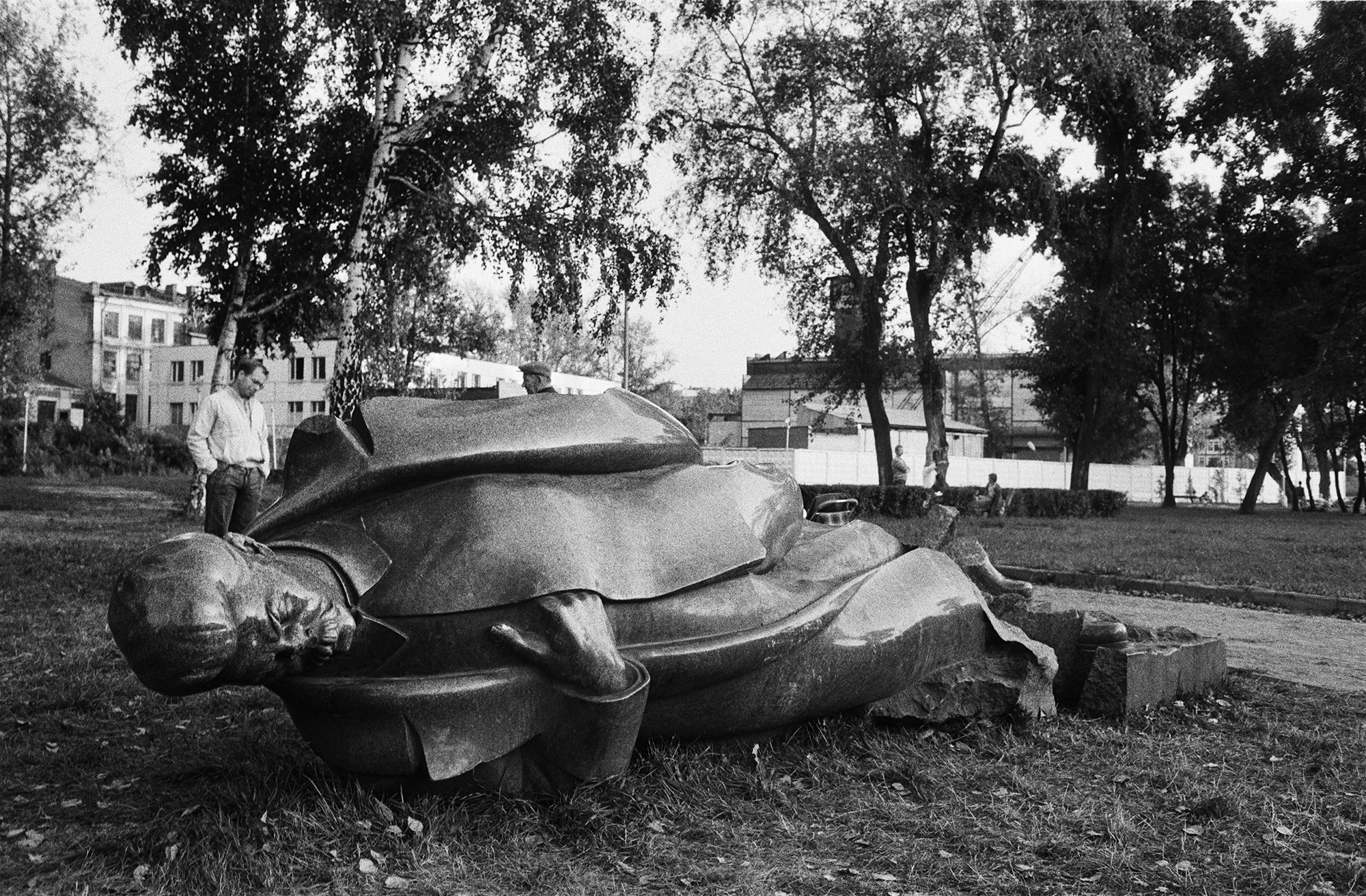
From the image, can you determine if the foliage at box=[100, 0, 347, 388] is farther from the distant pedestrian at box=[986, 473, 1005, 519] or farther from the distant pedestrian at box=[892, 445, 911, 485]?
the distant pedestrian at box=[986, 473, 1005, 519]

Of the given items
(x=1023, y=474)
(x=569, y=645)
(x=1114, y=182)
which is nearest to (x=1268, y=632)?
(x=569, y=645)

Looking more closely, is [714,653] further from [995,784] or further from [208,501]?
[208,501]

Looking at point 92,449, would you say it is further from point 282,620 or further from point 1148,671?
point 282,620

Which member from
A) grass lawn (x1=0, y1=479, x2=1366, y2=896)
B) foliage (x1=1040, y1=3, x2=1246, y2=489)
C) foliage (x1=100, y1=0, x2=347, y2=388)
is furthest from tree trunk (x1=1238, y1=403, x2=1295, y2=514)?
grass lawn (x1=0, y1=479, x2=1366, y2=896)

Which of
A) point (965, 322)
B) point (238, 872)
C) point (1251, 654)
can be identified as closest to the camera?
point (238, 872)

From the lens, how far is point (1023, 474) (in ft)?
150

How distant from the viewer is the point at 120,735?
185 inches

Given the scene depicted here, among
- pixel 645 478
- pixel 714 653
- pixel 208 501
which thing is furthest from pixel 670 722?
pixel 208 501

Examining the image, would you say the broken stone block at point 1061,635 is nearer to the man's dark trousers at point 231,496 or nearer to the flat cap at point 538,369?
the flat cap at point 538,369

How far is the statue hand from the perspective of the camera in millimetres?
3051

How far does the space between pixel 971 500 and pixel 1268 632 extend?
16.3 metres

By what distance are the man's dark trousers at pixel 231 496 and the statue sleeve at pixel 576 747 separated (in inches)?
249

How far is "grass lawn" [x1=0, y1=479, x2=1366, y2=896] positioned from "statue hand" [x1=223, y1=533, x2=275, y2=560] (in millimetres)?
803

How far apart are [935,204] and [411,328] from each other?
10.7m
